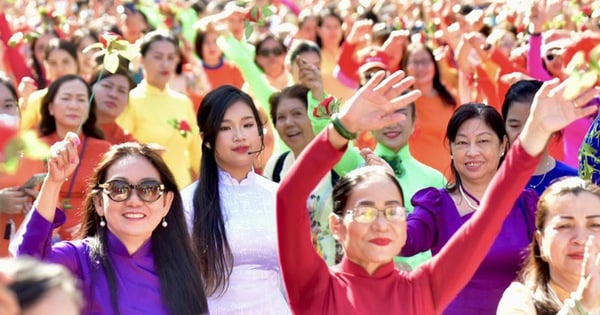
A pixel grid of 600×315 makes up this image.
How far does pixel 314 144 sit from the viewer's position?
3346 mm

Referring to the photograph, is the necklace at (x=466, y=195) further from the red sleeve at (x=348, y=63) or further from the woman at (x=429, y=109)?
the red sleeve at (x=348, y=63)

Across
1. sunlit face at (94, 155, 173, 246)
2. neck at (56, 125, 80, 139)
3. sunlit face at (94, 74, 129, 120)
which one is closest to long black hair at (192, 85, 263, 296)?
sunlit face at (94, 155, 173, 246)

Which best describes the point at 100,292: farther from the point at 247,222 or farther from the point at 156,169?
the point at 247,222

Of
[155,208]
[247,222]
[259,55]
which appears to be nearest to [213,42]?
[259,55]

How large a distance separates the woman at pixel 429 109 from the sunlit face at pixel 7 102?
2395mm

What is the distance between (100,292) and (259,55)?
4769 mm

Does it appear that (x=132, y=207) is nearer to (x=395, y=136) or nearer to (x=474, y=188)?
(x=474, y=188)

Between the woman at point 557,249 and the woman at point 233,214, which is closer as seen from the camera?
the woman at point 557,249

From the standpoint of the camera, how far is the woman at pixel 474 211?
15.1 ft

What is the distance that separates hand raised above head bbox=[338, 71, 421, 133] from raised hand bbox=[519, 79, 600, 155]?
31 cm

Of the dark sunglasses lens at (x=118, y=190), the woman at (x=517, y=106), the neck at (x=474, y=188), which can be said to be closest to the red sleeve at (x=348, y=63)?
the woman at (x=517, y=106)

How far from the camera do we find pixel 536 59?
6.75m

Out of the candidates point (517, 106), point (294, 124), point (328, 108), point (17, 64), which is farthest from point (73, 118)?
point (17, 64)

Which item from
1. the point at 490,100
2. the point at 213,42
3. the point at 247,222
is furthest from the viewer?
the point at 213,42
